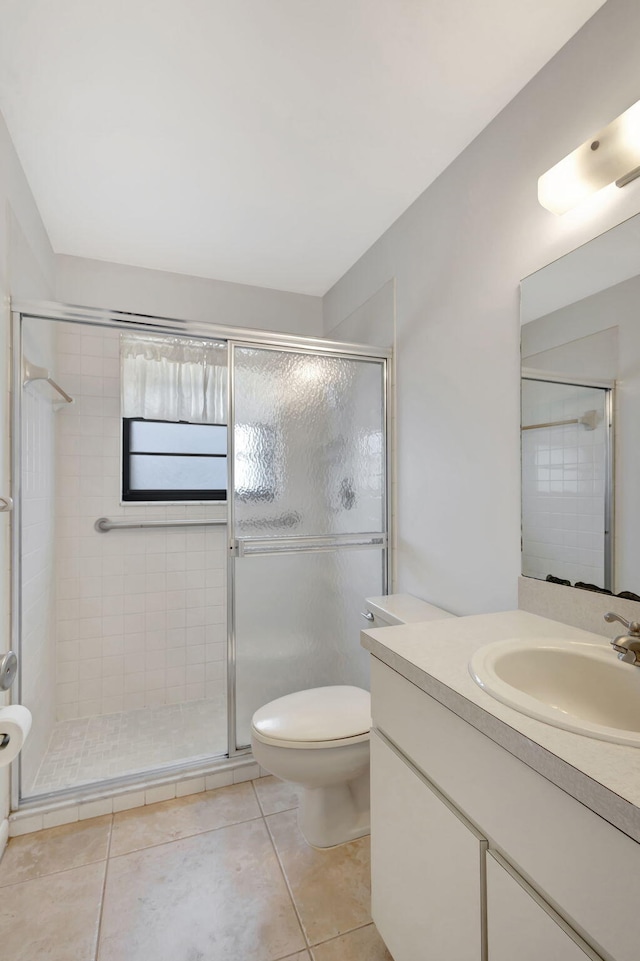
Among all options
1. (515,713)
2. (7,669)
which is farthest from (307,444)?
(515,713)

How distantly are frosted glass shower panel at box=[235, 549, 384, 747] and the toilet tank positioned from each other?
161 mm

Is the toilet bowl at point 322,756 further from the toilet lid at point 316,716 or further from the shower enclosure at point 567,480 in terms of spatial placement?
the shower enclosure at point 567,480

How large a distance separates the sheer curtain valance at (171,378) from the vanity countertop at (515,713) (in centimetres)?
164

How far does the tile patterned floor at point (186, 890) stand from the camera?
3.88 feet

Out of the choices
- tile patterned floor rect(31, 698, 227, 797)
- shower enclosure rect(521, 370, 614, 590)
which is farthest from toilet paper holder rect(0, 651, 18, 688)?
shower enclosure rect(521, 370, 614, 590)

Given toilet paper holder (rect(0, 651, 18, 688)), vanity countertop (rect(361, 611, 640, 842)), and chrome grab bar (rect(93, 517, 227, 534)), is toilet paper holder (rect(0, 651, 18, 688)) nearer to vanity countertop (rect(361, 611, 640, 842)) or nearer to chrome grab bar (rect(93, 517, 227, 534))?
vanity countertop (rect(361, 611, 640, 842))

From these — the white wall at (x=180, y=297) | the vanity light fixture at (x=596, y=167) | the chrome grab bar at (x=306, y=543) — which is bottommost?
the chrome grab bar at (x=306, y=543)

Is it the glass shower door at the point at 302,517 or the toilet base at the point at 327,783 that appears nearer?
the toilet base at the point at 327,783

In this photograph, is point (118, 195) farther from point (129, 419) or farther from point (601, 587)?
point (601, 587)

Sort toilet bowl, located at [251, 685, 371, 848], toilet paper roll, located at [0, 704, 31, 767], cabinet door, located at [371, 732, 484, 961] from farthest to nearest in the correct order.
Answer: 1. toilet bowl, located at [251, 685, 371, 848]
2. toilet paper roll, located at [0, 704, 31, 767]
3. cabinet door, located at [371, 732, 484, 961]

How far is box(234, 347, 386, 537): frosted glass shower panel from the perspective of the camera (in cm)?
190

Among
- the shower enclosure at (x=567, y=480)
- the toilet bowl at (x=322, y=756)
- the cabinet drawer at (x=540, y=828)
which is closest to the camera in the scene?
the cabinet drawer at (x=540, y=828)

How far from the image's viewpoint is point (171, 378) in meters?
2.43

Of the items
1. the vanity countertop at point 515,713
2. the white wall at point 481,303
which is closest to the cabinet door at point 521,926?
the vanity countertop at point 515,713
